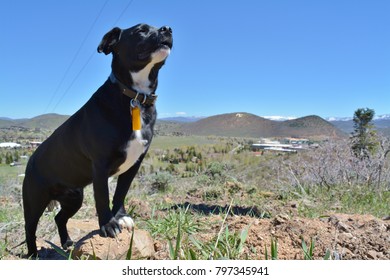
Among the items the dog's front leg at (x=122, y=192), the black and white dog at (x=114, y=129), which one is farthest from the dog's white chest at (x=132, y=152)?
the dog's front leg at (x=122, y=192)

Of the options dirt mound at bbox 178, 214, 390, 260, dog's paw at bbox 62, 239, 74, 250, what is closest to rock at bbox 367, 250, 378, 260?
dirt mound at bbox 178, 214, 390, 260

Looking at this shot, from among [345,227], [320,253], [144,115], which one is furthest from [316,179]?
[144,115]

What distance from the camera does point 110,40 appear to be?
310cm

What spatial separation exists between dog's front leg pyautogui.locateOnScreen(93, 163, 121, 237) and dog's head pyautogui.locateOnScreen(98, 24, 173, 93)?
714 mm

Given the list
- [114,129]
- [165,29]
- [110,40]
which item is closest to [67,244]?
[114,129]

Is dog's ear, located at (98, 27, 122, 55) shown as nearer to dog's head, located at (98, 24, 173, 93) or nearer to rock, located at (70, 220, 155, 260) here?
dog's head, located at (98, 24, 173, 93)

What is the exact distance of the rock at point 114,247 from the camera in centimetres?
267

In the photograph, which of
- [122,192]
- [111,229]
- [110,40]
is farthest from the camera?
[122,192]

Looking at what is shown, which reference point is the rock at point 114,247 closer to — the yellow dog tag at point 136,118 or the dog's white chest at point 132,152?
the dog's white chest at point 132,152

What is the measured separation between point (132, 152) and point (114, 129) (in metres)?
0.23

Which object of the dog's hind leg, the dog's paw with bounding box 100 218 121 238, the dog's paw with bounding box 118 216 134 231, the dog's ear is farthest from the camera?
the dog's hind leg

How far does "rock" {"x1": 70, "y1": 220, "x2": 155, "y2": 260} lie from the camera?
2674 millimetres

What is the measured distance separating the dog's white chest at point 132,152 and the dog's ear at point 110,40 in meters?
0.79

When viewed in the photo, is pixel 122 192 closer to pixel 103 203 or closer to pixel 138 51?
pixel 103 203
